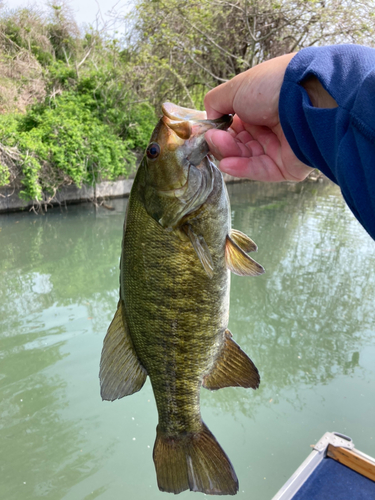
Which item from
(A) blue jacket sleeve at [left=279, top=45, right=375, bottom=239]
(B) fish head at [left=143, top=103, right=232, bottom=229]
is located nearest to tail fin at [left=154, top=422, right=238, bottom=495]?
(B) fish head at [left=143, top=103, right=232, bottom=229]

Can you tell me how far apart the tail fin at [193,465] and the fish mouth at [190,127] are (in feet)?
3.68

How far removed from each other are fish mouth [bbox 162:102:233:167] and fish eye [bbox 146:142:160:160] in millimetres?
77

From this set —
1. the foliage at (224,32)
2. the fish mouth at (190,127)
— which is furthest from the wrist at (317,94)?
the foliage at (224,32)

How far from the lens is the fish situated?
4.11ft

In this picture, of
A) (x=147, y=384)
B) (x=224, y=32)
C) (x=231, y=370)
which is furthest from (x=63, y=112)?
(x=231, y=370)

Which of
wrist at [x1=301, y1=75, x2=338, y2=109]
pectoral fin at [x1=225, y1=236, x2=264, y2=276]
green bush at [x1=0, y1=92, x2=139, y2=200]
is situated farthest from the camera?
green bush at [x1=0, y1=92, x2=139, y2=200]

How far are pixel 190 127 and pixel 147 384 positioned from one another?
148 inches

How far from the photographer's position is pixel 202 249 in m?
1.26

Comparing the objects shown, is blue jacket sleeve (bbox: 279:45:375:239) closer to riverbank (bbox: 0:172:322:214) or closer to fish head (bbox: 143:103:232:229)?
fish head (bbox: 143:103:232:229)

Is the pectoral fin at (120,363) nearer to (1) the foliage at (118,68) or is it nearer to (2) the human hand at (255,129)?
(2) the human hand at (255,129)

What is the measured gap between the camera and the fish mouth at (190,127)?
1.22 metres

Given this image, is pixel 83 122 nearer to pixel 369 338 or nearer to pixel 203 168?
pixel 369 338

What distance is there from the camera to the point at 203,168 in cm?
127

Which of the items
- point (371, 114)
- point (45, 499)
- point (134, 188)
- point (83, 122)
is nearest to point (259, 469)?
point (45, 499)
